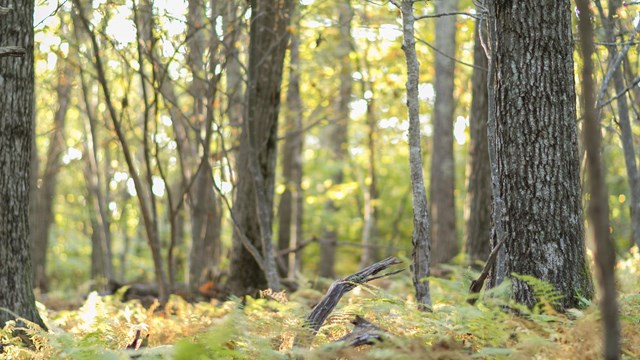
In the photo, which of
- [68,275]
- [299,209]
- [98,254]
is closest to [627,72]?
[299,209]

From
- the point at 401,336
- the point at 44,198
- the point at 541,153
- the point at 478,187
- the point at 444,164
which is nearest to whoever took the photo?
the point at 401,336

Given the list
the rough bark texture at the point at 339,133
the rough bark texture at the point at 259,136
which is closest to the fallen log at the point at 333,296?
the rough bark texture at the point at 259,136

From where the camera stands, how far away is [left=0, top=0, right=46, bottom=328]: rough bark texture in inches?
205

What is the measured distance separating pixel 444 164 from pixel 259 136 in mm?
4804

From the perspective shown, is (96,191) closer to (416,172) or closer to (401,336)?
(416,172)

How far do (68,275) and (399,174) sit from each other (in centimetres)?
1286

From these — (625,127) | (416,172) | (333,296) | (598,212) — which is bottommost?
(333,296)

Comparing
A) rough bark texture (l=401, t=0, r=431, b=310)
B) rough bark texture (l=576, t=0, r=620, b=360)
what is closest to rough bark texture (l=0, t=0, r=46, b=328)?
rough bark texture (l=401, t=0, r=431, b=310)

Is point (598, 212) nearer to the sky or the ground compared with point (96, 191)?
nearer to the ground

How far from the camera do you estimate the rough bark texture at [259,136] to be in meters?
7.91

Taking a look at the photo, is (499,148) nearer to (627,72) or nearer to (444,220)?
(627,72)

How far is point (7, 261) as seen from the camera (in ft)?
17.2

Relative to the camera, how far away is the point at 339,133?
62.4 feet

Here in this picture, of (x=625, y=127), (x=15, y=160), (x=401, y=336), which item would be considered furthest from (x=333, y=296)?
(x=625, y=127)
